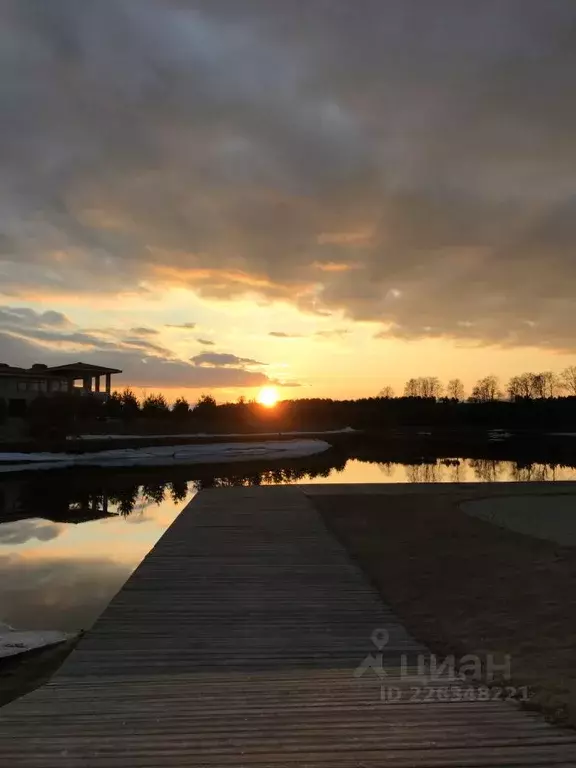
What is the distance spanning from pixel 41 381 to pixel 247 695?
4486 centimetres

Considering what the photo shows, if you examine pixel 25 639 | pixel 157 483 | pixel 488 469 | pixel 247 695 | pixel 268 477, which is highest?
pixel 247 695

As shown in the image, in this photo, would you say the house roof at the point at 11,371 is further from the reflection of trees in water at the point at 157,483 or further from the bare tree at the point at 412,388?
the bare tree at the point at 412,388

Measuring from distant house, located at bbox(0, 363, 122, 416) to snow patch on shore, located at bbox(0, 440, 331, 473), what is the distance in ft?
29.7

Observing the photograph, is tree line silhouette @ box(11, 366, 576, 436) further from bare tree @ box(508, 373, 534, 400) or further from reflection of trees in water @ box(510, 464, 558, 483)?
reflection of trees in water @ box(510, 464, 558, 483)

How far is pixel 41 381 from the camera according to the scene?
1773 inches

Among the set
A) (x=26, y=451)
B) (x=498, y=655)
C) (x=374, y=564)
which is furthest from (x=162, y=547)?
(x=26, y=451)

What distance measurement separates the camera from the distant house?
42.1 meters

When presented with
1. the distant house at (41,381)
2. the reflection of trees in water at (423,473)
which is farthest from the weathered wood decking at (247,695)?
the distant house at (41,381)

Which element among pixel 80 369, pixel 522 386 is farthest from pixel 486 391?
pixel 80 369

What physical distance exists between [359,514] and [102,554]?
4775 millimetres

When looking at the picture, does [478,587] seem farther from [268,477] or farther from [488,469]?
[488,469]

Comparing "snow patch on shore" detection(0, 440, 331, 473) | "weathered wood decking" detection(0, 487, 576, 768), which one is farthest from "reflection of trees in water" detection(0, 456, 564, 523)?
"weathered wood decking" detection(0, 487, 576, 768)

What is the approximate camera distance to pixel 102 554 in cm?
1140

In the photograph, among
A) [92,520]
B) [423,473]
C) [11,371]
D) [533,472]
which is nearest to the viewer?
[92,520]
